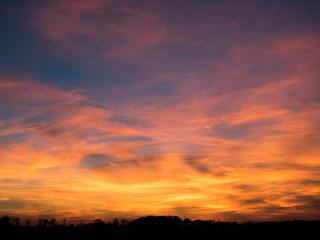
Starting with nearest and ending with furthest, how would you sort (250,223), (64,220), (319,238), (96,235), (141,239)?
(319,238) → (141,239) → (96,235) → (250,223) → (64,220)

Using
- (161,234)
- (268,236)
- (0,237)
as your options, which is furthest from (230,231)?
(0,237)

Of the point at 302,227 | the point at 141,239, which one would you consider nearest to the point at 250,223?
the point at 302,227

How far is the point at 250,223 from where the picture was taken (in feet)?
276

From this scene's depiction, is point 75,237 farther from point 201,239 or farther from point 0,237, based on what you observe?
point 201,239

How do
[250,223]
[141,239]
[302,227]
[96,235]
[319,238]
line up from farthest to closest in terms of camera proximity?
[250,223] < [302,227] < [96,235] < [141,239] < [319,238]

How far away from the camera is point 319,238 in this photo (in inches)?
2304

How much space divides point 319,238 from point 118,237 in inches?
1650

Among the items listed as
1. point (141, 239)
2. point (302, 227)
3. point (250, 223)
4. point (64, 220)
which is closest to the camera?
point (141, 239)

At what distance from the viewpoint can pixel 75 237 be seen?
212ft

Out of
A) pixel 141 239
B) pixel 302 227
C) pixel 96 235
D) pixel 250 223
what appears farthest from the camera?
pixel 250 223

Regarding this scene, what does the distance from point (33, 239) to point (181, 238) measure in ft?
105

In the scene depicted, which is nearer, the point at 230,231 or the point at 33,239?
the point at 33,239

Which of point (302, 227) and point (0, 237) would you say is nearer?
→ point (0, 237)

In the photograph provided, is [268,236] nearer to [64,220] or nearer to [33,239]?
[33,239]
